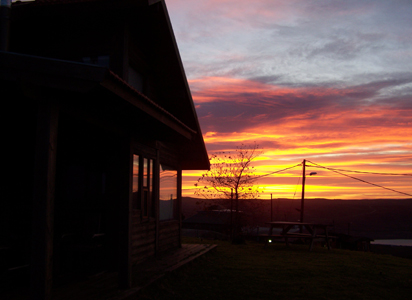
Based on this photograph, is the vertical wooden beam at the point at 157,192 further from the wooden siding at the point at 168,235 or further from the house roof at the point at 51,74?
the house roof at the point at 51,74

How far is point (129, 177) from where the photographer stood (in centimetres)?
612

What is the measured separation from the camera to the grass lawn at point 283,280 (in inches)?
256

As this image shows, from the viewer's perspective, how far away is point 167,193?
10570 mm

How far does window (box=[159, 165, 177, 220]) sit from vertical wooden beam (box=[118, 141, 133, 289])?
3.76m

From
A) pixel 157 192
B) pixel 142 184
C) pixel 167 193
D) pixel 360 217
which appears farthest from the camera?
pixel 360 217

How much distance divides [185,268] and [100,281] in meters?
2.48

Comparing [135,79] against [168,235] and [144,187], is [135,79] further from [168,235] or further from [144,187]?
[168,235]

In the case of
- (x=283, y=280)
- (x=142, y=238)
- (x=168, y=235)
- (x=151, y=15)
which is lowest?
(x=283, y=280)

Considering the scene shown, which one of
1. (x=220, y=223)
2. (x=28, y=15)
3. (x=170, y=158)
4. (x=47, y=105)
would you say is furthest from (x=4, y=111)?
(x=220, y=223)

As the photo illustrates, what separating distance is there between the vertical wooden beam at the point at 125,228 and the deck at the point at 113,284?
205 millimetres

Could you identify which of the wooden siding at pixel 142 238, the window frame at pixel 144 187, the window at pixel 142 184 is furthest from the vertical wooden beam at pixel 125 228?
the wooden siding at pixel 142 238

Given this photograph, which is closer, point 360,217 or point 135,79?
point 135,79

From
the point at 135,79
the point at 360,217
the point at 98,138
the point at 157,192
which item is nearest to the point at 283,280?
the point at 157,192

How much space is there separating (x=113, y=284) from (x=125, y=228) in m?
1.01
